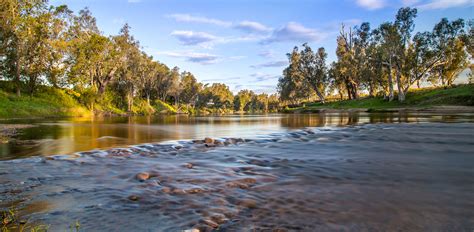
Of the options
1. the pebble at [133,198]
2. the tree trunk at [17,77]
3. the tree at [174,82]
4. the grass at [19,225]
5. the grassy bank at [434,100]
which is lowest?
the pebble at [133,198]

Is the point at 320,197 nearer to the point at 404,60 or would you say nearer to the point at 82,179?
the point at 82,179

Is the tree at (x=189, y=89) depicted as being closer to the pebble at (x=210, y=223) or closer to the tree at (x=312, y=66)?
the tree at (x=312, y=66)

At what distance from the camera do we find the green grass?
123ft

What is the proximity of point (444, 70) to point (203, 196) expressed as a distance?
76594 millimetres

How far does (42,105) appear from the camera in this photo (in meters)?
44.4

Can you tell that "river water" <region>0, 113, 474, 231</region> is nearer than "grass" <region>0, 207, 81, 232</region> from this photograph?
No

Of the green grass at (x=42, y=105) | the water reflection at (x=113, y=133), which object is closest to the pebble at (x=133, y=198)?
the water reflection at (x=113, y=133)

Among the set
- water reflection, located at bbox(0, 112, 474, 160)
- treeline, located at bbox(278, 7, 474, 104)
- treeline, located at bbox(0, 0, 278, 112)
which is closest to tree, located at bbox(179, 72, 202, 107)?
treeline, located at bbox(0, 0, 278, 112)

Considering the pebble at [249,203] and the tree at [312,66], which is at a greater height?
the tree at [312,66]

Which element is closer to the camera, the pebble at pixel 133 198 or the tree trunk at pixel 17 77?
the pebble at pixel 133 198

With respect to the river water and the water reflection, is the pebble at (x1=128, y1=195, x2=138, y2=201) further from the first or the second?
the water reflection

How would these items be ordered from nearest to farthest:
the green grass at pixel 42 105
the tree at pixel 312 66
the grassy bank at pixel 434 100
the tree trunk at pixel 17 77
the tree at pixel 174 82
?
the green grass at pixel 42 105 < the grassy bank at pixel 434 100 < the tree trunk at pixel 17 77 < the tree at pixel 312 66 < the tree at pixel 174 82

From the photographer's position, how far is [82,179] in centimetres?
587

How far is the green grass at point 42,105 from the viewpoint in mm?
37406
